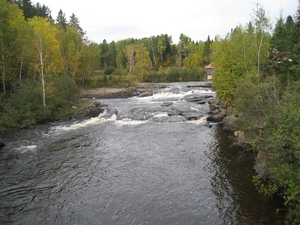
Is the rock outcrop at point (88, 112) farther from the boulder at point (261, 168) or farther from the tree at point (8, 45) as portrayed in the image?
the boulder at point (261, 168)

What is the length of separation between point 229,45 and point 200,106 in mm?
10219

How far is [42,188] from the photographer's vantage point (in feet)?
52.3

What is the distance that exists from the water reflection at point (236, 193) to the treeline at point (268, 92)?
661mm

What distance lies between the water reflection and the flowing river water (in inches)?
1.9

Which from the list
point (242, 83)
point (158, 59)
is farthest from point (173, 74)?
point (242, 83)

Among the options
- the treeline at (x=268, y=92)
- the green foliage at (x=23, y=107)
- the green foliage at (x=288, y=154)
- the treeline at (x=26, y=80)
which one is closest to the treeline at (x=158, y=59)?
the treeline at (x=26, y=80)

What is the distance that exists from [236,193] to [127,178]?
691 cm

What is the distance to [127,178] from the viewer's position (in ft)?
56.4

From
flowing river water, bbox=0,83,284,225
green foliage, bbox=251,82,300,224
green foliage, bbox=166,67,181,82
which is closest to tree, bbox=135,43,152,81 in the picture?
green foliage, bbox=166,67,181,82

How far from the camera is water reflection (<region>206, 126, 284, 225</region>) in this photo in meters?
12.7

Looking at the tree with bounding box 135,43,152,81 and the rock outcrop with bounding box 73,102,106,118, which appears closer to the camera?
the rock outcrop with bounding box 73,102,106,118

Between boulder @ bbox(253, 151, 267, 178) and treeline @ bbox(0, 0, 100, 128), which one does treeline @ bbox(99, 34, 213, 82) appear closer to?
treeline @ bbox(0, 0, 100, 128)

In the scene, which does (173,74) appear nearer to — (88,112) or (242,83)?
(88,112)

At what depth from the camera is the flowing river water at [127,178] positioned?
13148mm
